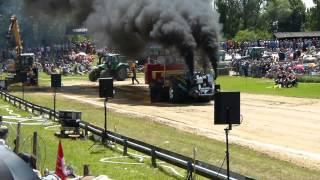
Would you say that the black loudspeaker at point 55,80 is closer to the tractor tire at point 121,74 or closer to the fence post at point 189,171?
the fence post at point 189,171

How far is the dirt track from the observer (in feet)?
48.2

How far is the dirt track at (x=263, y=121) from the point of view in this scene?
14.7 meters

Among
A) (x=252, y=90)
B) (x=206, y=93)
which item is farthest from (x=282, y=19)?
(x=206, y=93)

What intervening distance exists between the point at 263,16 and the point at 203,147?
10807 centimetres

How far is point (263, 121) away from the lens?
20312mm

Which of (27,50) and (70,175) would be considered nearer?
(70,175)

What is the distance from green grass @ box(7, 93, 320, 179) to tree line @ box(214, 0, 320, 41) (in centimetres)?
8960

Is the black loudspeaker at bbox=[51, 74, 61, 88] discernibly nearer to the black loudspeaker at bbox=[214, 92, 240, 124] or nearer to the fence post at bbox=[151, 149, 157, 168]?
the fence post at bbox=[151, 149, 157, 168]

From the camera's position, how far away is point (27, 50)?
89.3m

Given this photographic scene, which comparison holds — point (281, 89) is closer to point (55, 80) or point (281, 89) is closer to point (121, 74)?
point (121, 74)

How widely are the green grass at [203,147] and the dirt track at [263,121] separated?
0.60m

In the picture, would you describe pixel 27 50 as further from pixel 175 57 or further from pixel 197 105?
pixel 197 105

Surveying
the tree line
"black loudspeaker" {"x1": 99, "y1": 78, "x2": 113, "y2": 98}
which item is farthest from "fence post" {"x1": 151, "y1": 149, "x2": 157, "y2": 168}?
the tree line

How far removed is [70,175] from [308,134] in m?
9.59
